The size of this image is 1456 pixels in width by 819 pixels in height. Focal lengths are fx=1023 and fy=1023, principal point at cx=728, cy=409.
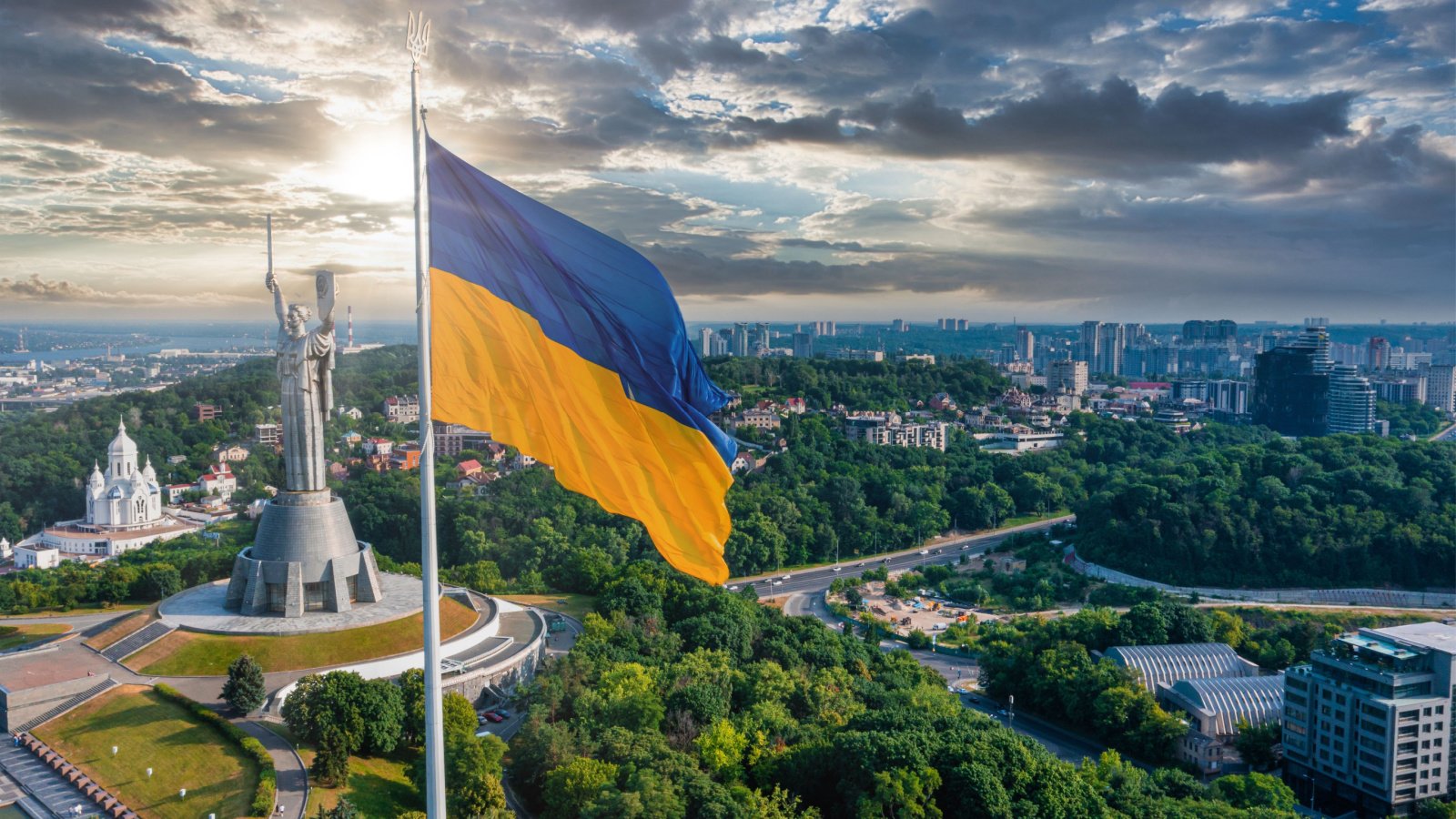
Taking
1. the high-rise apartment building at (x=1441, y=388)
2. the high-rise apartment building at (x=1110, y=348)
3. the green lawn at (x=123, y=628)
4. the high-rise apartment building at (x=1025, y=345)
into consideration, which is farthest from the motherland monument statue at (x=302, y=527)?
the high-rise apartment building at (x=1025, y=345)

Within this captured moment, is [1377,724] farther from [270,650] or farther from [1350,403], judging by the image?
[1350,403]

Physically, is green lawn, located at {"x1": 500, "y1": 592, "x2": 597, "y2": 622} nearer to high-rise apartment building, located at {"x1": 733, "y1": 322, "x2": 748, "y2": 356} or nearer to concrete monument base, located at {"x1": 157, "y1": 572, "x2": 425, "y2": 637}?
concrete monument base, located at {"x1": 157, "y1": 572, "x2": 425, "y2": 637}

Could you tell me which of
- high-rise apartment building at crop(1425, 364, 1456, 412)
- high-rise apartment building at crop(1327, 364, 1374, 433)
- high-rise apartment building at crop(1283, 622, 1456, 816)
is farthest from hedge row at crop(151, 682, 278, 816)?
high-rise apartment building at crop(1425, 364, 1456, 412)

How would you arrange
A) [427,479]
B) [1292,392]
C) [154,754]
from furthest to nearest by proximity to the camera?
[1292,392], [154,754], [427,479]

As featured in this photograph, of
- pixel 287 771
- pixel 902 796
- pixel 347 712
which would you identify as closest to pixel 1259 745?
pixel 902 796

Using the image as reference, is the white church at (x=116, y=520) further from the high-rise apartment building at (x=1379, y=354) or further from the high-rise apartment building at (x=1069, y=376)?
the high-rise apartment building at (x=1379, y=354)

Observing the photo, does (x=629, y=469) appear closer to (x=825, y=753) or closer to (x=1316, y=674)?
(x=825, y=753)
